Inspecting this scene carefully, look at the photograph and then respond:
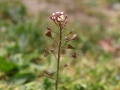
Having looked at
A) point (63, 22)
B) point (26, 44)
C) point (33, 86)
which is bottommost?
point (33, 86)

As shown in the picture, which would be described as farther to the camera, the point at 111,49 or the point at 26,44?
the point at 111,49

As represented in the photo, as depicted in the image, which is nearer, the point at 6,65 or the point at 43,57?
the point at 6,65

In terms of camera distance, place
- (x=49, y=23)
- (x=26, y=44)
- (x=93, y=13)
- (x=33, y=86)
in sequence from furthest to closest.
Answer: (x=93, y=13) → (x=49, y=23) → (x=26, y=44) → (x=33, y=86)

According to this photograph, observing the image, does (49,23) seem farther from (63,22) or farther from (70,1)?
(63,22)

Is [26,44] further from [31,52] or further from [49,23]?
[49,23]

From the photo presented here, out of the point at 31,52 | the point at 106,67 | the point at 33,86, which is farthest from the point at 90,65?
the point at 33,86

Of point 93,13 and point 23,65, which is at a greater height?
point 93,13

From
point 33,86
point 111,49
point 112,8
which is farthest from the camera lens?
point 112,8
